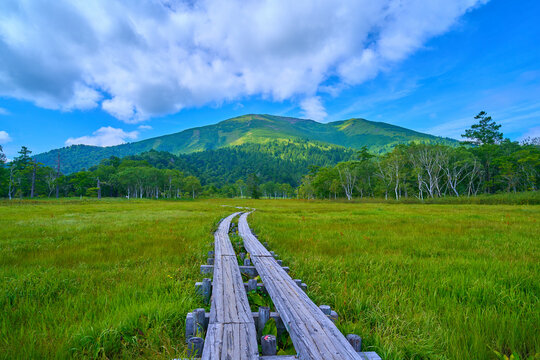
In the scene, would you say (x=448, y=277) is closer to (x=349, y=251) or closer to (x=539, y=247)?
(x=349, y=251)

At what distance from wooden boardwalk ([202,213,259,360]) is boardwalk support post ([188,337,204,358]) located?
9 centimetres

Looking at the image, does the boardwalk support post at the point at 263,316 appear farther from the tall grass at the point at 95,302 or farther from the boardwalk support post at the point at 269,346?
the tall grass at the point at 95,302

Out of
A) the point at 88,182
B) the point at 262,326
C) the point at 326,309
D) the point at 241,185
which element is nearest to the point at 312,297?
the point at 326,309

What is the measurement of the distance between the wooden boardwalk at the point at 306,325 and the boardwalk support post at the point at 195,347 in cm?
88

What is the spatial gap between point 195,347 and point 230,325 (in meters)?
0.39

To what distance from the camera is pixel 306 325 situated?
228 cm

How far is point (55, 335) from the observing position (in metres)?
2.45

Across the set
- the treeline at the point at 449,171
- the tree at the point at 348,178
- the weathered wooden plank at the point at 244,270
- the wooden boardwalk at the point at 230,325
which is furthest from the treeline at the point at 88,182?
the wooden boardwalk at the point at 230,325

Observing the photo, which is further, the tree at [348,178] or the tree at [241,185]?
the tree at [241,185]

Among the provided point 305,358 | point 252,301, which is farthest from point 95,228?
point 305,358

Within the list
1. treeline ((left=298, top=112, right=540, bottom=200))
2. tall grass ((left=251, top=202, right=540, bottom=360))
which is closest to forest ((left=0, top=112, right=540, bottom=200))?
treeline ((left=298, top=112, right=540, bottom=200))

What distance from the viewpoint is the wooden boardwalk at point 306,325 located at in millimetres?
1878

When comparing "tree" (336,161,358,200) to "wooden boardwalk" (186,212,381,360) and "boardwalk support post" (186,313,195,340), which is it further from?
"boardwalk support post" (186,313,195,340)

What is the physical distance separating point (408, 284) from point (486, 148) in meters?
80.1
